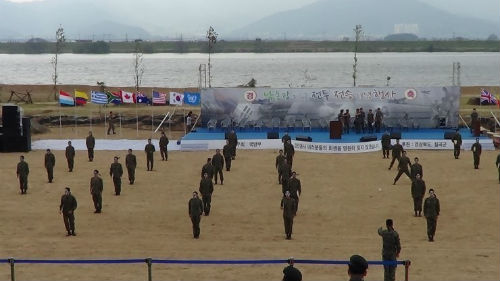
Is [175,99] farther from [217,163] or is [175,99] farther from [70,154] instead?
[217,163]

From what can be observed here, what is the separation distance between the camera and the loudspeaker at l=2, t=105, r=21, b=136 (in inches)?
1260

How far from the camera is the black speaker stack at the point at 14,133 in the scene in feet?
106

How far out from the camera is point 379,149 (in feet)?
108

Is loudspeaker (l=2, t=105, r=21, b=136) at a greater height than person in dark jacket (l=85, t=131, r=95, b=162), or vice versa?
loudspeaker (l=2, t=105, r=21, b=136)

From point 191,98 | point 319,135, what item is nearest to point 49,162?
point 191,98

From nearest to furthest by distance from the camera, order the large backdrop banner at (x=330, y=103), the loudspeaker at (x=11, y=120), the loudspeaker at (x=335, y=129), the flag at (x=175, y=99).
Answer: the loudspeaker at (x=11, y=120) → the loudspeaker at (x=335, y=129) → the large backdrop banner at (x=330, y=103) → the flag at (x=175, y=99)

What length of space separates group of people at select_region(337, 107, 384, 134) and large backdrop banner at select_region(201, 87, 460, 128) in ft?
2.24

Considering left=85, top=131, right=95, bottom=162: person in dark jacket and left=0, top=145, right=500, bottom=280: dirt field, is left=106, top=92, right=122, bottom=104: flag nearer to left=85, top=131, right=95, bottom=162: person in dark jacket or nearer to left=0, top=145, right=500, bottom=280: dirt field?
left=85, top=131, right=95, bottom=162: person in dark jacket

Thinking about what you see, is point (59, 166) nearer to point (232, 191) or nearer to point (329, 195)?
point (232, 191)

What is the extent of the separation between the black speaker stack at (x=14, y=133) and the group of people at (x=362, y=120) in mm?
14767

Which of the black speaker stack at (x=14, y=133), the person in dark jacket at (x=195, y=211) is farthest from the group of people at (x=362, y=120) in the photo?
the person in dark jacket at (x=195, y=211)

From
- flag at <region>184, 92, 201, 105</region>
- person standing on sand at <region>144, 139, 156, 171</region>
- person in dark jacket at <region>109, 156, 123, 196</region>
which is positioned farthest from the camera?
flag at <region>184, 92, 201, 105</region>

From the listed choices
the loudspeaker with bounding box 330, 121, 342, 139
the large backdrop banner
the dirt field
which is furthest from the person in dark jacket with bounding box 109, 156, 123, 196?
the large backdrop banner

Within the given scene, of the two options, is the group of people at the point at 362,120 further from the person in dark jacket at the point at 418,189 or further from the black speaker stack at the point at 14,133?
the person in dark jacket at the point at 418,189
